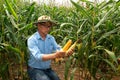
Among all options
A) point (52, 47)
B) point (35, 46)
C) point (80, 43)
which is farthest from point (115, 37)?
point (35, 46)

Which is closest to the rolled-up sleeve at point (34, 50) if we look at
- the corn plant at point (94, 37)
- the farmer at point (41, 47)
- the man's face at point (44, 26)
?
the farmer at point (41, 47)

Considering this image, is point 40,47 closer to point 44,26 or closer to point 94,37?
point 44,26

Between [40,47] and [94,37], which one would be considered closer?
[40,47]

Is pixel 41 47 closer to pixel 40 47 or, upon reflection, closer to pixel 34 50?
pixel 40 47

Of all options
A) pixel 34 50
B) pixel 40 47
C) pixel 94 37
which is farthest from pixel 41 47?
pixel 94 37

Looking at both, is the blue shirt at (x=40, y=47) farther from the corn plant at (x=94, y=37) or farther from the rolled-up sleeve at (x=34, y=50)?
the corn plant at (x=94, y=37)

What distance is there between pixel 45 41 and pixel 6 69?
0.94 m

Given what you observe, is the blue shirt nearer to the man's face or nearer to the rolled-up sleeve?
the rolled-up sleeve

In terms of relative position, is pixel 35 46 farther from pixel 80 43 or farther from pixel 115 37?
pixel 115 37

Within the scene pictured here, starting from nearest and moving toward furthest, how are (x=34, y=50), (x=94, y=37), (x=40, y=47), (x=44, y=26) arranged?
(x=34, y=50) < (x=44, y=26) < (x=40, y=47) < (x=94, y=37)

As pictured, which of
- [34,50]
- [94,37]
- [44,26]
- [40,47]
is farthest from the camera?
[94,37]

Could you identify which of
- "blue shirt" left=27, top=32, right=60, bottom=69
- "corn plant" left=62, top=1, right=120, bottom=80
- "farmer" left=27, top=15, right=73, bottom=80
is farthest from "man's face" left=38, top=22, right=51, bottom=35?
"corn plant" left=62, top=1, right=120, bottom=80

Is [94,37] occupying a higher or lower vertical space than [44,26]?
lower

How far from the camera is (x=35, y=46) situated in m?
3.25
